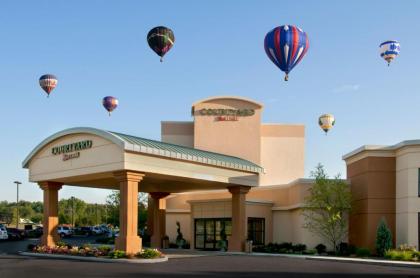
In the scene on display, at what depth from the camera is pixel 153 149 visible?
29750 mm

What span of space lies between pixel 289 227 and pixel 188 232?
10.2 metres

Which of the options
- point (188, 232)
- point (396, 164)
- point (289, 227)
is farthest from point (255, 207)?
point (396, 164)

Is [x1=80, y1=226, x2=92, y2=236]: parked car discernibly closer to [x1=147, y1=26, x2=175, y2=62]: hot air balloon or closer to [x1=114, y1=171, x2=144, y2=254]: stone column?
[x1=147, y1=26, x2=175, y2=62]: hot air balloon

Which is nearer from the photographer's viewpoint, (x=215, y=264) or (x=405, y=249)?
(x=215, y=264)

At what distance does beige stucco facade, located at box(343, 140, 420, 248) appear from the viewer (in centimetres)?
3372

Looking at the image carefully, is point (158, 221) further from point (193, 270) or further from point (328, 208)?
point (193, 270)

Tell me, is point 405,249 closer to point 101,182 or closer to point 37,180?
point 101,182

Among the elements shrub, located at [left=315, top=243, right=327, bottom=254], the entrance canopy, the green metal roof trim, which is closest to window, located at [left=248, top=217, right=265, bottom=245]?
the entrance canopy

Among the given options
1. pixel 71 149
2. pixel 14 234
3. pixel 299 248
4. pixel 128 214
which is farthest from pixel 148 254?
pixel 14 234

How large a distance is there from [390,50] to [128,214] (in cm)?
2704

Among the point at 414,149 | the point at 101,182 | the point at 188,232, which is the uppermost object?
the point at 414,149

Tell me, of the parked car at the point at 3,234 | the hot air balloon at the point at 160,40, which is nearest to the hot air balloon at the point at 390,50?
the hot air balloon at the point at 160,40

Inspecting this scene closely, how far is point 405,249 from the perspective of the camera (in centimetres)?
3259

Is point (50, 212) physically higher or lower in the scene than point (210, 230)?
higher
